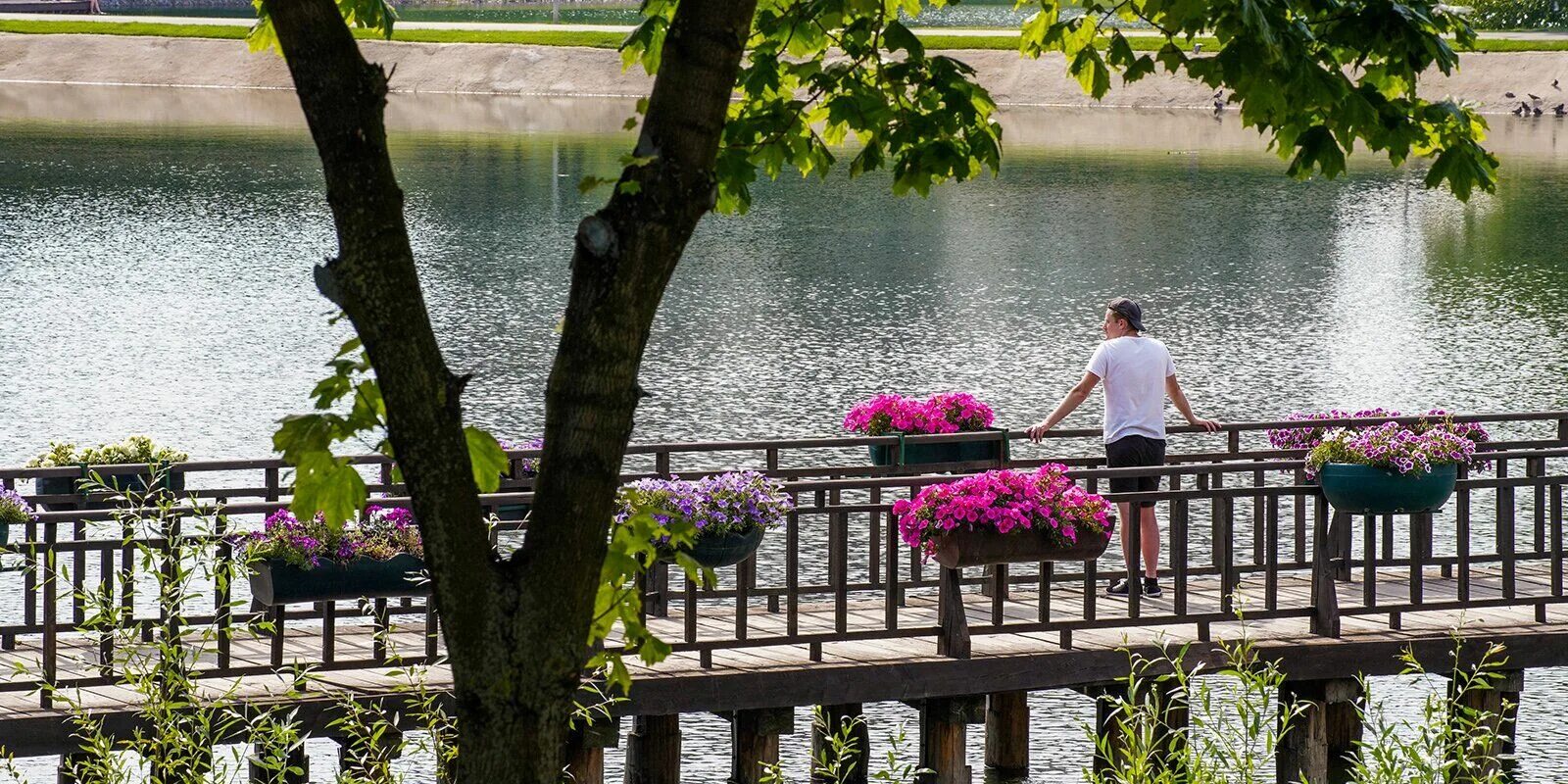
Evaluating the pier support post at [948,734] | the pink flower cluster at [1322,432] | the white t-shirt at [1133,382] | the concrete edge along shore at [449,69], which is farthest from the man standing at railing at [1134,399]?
the concrete edge along shore at [449,69]

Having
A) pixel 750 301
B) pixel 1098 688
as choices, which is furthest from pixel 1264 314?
pixel 1098 688

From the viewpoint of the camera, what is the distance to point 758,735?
401 inches

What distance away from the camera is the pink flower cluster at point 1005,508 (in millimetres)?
9555

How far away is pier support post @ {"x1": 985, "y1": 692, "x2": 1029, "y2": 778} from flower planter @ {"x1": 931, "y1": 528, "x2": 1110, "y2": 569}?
5.97 ft

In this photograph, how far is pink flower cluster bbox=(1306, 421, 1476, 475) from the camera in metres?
10.4

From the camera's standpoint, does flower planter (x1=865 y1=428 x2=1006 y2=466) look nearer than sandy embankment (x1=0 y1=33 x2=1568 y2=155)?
Yes

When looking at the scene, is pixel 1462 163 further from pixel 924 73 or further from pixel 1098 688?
pixel 1098 688

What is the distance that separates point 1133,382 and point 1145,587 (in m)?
1.10

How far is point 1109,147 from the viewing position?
6075 cm

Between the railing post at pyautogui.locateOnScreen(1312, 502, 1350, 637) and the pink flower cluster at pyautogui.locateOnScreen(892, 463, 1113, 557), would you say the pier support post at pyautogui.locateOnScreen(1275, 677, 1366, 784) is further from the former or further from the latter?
the pink flower cluster at pyautogui.locateOnScreen(892, 463, 1113, 557)

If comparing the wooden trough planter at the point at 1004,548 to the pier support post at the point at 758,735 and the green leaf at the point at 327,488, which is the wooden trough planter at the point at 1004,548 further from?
the green leaf at the point at 327,488

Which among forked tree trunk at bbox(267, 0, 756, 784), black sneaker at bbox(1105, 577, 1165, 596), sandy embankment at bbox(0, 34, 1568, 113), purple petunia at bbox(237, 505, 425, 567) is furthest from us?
sandy embankment at bbox(0, 34, 1568, 113)

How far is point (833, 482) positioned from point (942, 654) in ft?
3.53

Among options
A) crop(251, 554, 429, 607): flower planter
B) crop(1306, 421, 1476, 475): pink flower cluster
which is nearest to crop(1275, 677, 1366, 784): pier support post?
crop(1306, 421, 1476, 475): pink flower cluster
